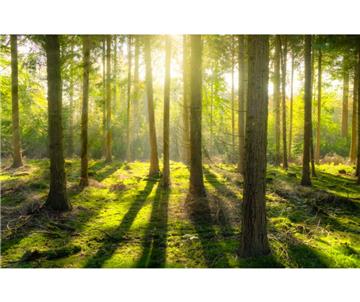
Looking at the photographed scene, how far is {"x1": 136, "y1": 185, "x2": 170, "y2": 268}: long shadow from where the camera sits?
19.8 ft

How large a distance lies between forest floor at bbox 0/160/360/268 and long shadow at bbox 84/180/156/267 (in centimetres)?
2

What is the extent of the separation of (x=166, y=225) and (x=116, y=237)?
4.43 ft

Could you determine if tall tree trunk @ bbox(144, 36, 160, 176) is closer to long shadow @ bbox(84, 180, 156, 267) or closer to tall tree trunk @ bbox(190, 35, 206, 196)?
long shadow @ bbox(84, 180, 156, 267)

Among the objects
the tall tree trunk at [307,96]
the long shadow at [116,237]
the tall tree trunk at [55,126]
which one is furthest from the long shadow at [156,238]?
the tall tree trunk at [307,96]

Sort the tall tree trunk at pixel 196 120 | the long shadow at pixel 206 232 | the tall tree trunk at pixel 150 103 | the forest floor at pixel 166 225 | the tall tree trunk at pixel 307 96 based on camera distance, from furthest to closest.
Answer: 1. the tall tree trunk at pixel 150 103
2. the tall tree trunk at pixel 307 96
3. the tall tree trunk at pixel 196 120
4. the forest floor at pixel 166 225
5. the long shadow at pixel 206 232

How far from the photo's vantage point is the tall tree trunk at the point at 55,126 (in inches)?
333

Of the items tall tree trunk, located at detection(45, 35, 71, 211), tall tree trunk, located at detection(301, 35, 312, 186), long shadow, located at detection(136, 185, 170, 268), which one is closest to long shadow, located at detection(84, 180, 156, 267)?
long shadow, located at detection(136, 185, 170, 268)

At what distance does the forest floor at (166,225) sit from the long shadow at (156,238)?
0.02m

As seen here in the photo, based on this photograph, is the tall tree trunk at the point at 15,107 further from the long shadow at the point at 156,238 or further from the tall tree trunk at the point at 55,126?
the long shadow at the point at 156,238

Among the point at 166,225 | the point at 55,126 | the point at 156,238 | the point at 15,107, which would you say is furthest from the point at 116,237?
the point at 15,107

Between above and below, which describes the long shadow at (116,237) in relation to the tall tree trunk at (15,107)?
below

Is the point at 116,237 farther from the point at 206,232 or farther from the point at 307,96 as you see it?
the point at 307,96

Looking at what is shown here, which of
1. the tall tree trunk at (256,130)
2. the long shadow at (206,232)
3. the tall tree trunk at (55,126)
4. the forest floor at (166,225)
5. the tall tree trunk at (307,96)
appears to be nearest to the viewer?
the tall tree trunk at (256,130)
